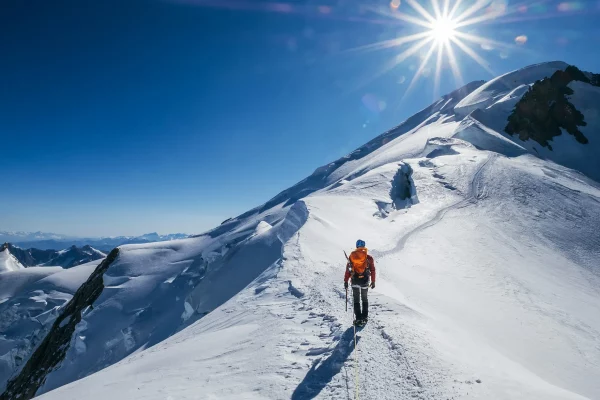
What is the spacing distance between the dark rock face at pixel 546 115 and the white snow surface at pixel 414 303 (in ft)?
40.3

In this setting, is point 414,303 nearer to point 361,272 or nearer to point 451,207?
point 361,272

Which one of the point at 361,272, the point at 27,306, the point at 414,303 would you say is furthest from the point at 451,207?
the point at 27,306

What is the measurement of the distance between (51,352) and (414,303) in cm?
4927

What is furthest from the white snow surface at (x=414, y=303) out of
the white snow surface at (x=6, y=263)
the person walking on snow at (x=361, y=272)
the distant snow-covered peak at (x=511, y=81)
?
the white snow surface at (x=6, y=263)

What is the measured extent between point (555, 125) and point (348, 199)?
1730 inches

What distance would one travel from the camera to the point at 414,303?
35.9ft

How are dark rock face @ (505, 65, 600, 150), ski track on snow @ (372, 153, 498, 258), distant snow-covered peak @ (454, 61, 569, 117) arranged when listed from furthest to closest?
distant snow-covered peak @ (454, 61, 569, 117) → dark rock face @ (505, 65, 600, 150) → ski track on snow @ (372, 153, 498, 258)

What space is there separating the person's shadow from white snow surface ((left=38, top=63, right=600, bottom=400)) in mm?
35

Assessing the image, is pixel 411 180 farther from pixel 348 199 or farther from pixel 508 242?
pixel 508 242

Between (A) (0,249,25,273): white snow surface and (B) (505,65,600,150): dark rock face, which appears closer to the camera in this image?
(B) (505,65,600,150): dark rock face

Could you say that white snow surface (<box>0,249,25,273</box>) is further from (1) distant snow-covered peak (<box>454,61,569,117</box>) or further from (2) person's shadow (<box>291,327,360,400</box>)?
(2) person's shadow (<box>291,327,360,400</box>)

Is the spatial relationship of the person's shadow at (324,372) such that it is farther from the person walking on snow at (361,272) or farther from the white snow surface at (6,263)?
the white snow surface at (6,263)

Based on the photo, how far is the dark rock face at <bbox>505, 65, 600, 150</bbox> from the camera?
2016 inches

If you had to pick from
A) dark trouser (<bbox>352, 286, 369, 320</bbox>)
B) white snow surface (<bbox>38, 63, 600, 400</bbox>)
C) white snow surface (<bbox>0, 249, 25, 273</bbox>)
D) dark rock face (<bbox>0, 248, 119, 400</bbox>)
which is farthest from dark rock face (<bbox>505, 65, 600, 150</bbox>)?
white snow surface (<bbox>0, 249, 25, 273</bbox>)
